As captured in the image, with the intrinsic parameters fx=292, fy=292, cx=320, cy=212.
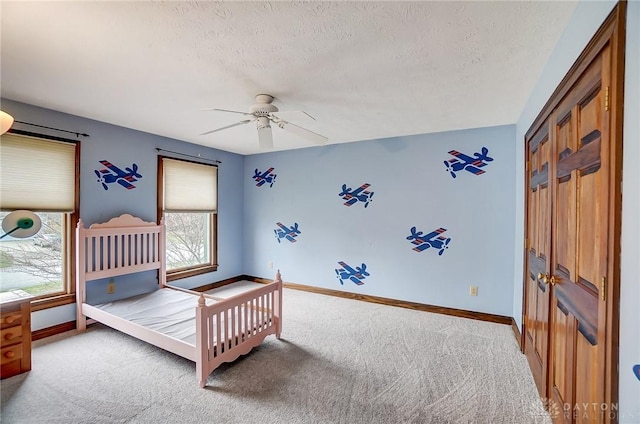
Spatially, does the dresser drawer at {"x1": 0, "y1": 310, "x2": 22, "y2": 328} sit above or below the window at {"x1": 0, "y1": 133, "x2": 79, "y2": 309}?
below

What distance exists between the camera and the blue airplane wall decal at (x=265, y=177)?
524 cm

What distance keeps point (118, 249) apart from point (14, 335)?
1.34m

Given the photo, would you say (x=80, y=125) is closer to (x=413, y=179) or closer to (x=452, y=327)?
(x=413, y=179)

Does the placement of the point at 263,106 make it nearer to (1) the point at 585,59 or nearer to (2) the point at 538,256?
(1) the point at 585,59

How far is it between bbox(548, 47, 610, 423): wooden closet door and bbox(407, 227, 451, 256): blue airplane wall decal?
79.3 inches

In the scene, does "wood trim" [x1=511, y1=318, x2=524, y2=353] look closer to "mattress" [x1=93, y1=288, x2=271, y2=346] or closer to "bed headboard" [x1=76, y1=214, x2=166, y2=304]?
"mattress" [x1=93, y1=288, x2=271, y2=346]

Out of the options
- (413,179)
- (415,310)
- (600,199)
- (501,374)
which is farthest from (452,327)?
(600,199)

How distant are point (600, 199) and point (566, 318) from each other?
0.82 m

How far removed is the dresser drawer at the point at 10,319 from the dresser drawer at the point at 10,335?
36mm

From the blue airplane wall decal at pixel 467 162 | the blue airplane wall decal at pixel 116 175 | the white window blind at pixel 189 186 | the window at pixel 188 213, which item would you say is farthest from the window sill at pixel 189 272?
the blue airplane wall decal at pixel 467 162

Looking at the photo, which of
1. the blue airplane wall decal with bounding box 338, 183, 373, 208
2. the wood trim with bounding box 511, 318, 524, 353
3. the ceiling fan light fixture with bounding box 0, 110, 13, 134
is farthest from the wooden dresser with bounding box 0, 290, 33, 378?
the wood trim with bounding box 511, 318, 524, 353

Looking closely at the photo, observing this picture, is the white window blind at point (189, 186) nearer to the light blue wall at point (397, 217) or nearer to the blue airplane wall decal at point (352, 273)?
the light blue wall at point (397, 217)

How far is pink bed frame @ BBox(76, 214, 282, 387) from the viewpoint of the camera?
234 cm

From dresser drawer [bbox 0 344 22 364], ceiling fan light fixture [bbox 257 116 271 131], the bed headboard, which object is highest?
ceiling fan light fixture [bbox 257 116 271 131]
